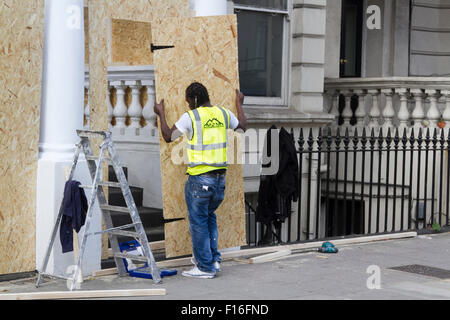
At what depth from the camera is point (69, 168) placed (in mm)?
7957

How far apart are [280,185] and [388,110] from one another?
4.38 metres

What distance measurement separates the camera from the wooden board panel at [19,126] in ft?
25.5

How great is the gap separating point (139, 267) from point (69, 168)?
131 cm

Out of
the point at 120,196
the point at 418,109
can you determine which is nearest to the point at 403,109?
the point at 418,109

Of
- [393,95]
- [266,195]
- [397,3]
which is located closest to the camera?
[266,195]

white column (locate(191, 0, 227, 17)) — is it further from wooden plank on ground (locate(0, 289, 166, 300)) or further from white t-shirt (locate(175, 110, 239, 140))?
wooden plank on ground (locate(0, 289, 166, 300))

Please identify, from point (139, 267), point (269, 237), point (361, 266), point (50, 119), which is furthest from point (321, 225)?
point (50, 119)

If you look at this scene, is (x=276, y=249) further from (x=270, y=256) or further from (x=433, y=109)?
(x=433, y=109)

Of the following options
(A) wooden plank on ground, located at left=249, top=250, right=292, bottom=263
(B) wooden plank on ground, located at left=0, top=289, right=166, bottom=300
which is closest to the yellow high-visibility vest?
(B) wooden plank on ground, located at left=0, top=289, right=166, bottom=300

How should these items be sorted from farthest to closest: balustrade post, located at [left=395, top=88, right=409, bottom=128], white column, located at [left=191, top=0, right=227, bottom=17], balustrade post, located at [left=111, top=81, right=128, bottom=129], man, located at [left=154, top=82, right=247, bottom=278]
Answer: balustrade post, located at [left=395, top=88, right=409, bottom=128], balustrade post, located at [left=111, top=81, right=128, bottom=129], white column, located at [left=191, top=0, right=227, bottom=17], man, located at [left=154, top=82, right=247, bottom=278]

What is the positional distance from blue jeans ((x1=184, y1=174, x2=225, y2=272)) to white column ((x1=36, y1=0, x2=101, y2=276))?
3.36 feet

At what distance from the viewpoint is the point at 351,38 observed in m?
16.6

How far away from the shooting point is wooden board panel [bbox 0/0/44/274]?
25.5ft
